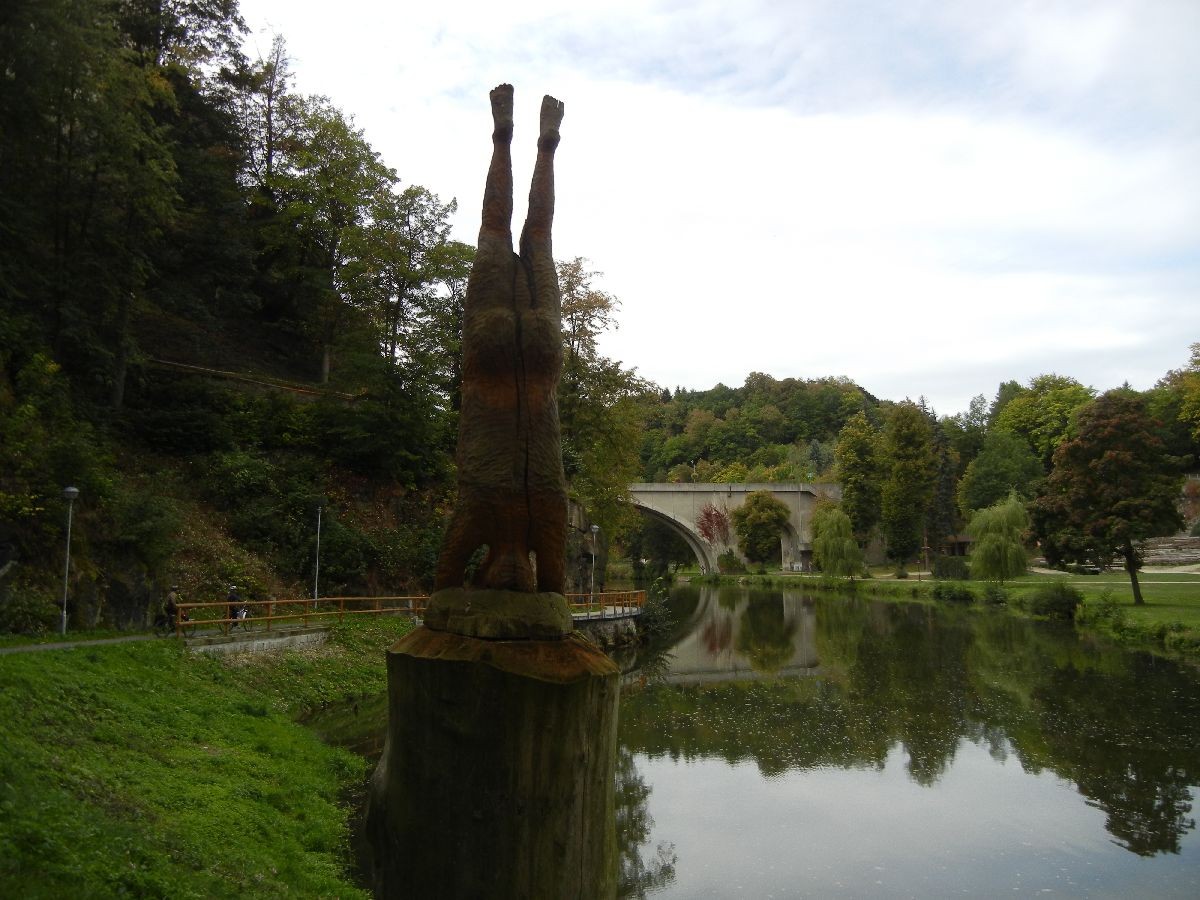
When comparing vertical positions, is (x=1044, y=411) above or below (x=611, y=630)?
above

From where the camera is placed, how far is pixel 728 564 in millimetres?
68562

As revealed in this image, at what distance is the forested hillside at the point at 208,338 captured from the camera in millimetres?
17891

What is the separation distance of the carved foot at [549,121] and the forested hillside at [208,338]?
43.6 ft

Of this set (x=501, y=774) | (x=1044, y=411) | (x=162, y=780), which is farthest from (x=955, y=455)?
(x=501, y=774)

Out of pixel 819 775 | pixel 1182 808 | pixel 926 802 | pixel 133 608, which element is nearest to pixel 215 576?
pixel 133 608

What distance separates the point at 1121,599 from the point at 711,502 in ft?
116

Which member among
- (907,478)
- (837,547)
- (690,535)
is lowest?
(837,547)

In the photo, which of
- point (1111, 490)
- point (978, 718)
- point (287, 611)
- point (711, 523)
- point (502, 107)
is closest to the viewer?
point (502, 107)

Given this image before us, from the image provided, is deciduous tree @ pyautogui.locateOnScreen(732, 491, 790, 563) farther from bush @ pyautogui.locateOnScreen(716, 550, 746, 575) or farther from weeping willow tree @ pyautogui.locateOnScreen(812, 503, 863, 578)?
weeping willow tree @ pyautogui.locateOnScreen(812, 503, 863, 578)

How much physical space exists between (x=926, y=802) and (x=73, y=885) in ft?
38.4

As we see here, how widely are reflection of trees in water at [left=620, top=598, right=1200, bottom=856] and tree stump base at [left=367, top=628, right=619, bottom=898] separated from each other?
400 inches

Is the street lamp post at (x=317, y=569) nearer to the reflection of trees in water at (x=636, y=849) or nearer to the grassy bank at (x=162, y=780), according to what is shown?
the grassy bank at (x=162, y=780)

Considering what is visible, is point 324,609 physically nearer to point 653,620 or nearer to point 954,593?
point 653,620

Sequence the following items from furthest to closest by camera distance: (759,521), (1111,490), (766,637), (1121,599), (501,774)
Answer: (759,521), (766,637), (1121,599), (1111,490), (501,774)
